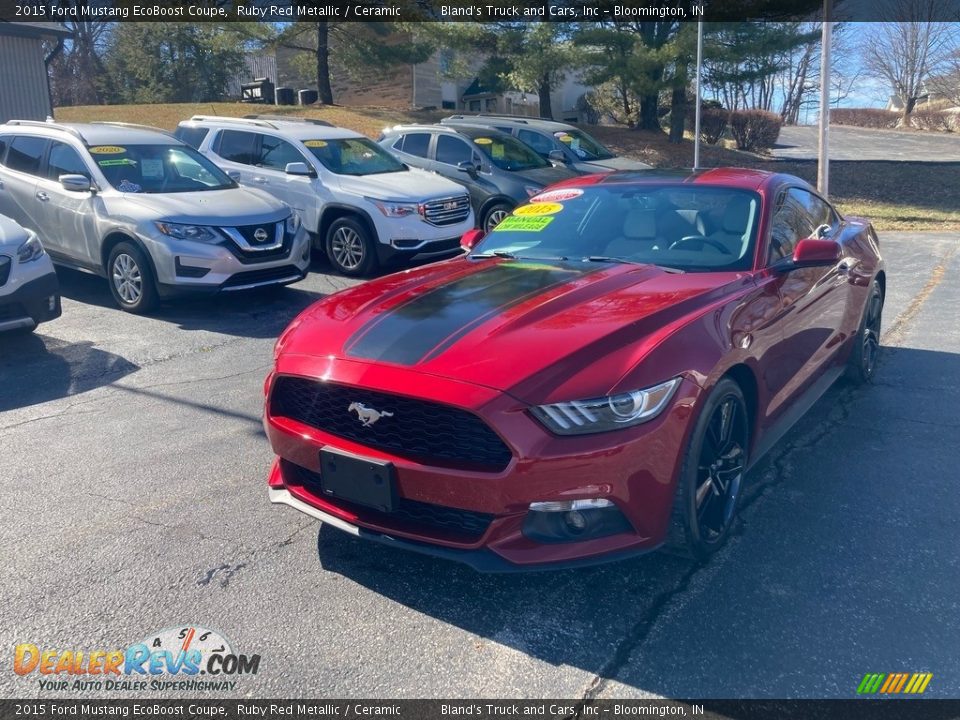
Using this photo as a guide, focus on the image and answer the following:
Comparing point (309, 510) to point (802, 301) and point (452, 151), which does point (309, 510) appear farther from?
point (452, 151)

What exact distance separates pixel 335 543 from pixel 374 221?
701cm

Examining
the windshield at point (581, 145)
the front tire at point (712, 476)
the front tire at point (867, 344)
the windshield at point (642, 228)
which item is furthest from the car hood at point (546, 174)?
the front tire at point (712, 476)

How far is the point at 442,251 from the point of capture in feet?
36.6

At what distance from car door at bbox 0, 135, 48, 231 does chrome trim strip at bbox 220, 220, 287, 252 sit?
2.33 meters

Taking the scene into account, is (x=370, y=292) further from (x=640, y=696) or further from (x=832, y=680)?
(x=832, y=680)

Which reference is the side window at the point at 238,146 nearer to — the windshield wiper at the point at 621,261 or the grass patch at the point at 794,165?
the windshield wiper at the point at 621,261

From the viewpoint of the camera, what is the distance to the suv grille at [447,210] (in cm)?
1095

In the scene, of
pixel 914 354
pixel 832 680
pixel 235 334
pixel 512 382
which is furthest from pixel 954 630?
pixel 235 334

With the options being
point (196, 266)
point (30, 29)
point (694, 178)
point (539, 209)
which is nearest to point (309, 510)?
point (539, 209)

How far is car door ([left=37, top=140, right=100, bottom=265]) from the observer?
9.04 m

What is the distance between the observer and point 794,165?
25.0m

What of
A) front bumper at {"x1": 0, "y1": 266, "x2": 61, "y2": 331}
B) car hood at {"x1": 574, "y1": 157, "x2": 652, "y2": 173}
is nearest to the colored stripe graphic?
front bumper at {"x1": 0, "y1": 266, "x2": 61, "y2": 331}

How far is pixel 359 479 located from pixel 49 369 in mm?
4530

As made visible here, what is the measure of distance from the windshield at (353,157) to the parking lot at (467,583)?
6.21 m
